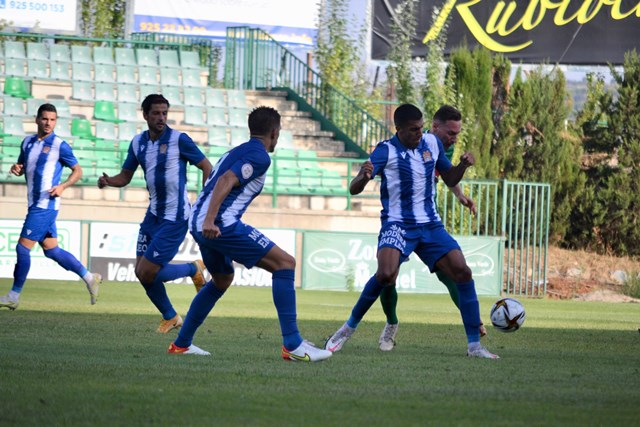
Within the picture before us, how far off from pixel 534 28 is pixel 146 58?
36.7ft

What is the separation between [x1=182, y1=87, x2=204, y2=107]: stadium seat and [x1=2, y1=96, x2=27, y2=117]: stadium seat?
4091mm

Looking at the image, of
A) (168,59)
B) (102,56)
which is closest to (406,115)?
(102,56)

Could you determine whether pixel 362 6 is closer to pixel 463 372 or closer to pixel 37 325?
pixel 37 325

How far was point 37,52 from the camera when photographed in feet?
92.7

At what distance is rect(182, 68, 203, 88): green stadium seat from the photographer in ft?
94.6

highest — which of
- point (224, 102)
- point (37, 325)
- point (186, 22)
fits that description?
point (186, 22)

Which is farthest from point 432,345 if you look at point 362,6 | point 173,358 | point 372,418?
point 362,6

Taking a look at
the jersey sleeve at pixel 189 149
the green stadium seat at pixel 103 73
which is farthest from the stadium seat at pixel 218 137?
the jersey sleeve at pixel 189 149

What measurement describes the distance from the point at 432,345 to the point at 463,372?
220cm

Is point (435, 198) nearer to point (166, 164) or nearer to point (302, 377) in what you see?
point (166, 164)

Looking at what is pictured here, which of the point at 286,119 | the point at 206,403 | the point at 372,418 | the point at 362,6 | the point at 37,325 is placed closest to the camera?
the point at 372,418

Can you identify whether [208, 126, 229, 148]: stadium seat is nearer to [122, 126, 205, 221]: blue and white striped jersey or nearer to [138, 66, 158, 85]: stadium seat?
[138, 66, 158, 85]: stadium seat

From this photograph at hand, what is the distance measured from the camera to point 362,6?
33688 millimetres

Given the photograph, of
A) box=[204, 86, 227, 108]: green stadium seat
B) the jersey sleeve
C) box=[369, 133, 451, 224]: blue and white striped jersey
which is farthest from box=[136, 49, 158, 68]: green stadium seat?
box=[369, 133, 451, 224]: blue and white striped jersey
